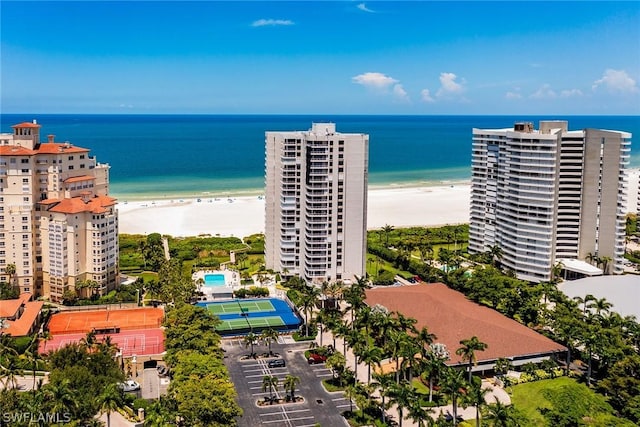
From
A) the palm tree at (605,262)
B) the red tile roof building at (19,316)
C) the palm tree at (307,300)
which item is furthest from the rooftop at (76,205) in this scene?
the palm tree at (605,262)

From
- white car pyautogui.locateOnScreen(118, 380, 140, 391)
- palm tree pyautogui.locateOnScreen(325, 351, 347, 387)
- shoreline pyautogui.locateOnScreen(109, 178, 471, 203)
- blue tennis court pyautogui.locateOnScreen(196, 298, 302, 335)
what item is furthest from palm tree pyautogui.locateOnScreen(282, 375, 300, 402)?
shoreline pyautogui.locateOnScreen(109, 178, 471, 203)

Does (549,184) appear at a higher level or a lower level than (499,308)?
higher

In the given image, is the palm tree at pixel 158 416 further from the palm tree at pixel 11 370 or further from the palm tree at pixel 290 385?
the palm tree at pixel 11 370

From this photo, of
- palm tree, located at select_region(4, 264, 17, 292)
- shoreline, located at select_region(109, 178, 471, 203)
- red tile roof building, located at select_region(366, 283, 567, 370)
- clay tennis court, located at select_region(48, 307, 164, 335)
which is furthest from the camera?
shoreline, located at select_region(109, 178, 471, 203)

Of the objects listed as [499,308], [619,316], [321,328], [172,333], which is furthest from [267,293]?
[619,316]

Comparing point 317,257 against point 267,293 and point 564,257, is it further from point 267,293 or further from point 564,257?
point 564,257

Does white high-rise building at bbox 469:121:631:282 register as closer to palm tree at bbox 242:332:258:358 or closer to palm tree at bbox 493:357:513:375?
palm tree at bbox 493:357:513:375
